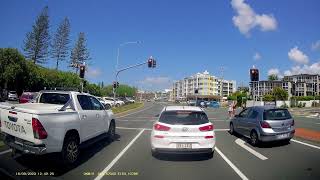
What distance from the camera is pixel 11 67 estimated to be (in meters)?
65.8

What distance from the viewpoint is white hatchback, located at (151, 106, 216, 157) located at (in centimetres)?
1052

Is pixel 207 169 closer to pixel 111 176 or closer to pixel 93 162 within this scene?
pixel 111 176

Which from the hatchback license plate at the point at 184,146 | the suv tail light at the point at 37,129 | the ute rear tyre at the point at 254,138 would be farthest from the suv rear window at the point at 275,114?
the suv tail light at the point at 37,129

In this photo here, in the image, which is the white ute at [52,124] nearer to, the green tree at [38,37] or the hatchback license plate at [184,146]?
the hatchback license plate at [184,146]

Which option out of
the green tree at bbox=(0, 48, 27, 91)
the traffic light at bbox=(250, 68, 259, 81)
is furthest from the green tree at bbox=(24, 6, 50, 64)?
the traffic light at bbox=(250, 68, 259, 81)

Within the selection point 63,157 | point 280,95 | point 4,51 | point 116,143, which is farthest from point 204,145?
point 280,95

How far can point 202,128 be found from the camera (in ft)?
35.1

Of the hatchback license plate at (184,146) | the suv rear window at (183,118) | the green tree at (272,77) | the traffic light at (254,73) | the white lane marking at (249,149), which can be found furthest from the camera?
the green tree at (272,77)

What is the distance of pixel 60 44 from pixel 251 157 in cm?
7251

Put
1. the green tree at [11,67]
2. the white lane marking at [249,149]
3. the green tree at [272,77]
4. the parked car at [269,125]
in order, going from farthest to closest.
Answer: the green tree at [272,77] < the green tree at [11,67] < the parked car at [269,125] < the white lane marking at [249,149]

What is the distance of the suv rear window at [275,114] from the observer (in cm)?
1425

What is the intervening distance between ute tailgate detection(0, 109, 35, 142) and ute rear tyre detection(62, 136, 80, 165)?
109 centimetres

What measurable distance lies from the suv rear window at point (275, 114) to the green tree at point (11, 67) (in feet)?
195

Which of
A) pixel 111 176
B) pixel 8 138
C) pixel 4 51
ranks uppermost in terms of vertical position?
pixel 4 51
